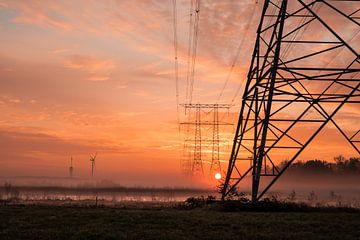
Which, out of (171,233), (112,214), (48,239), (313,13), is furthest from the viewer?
(313,13)

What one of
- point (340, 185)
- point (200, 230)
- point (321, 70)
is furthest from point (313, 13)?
point (340, 185)

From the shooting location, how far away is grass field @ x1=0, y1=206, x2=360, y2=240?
15.4 metres

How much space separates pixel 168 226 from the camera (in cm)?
1756

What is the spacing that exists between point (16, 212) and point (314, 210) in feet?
52.2

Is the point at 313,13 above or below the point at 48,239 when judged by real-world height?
above

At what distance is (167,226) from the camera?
57.6ft

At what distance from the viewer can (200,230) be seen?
16703 mm

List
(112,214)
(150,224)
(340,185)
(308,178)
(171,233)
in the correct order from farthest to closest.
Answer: (308,178), (340,185), (112,214), (150,224), (171,233)

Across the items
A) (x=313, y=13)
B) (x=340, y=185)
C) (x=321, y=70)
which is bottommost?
(x=340, y=185)

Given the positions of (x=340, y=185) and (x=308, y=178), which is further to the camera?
(x=308, y=178)

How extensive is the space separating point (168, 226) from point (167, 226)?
0.14 feet

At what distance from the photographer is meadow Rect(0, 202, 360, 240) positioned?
15422mm

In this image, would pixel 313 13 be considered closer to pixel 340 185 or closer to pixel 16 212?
pixel 16 212

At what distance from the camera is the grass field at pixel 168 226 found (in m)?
15.4
